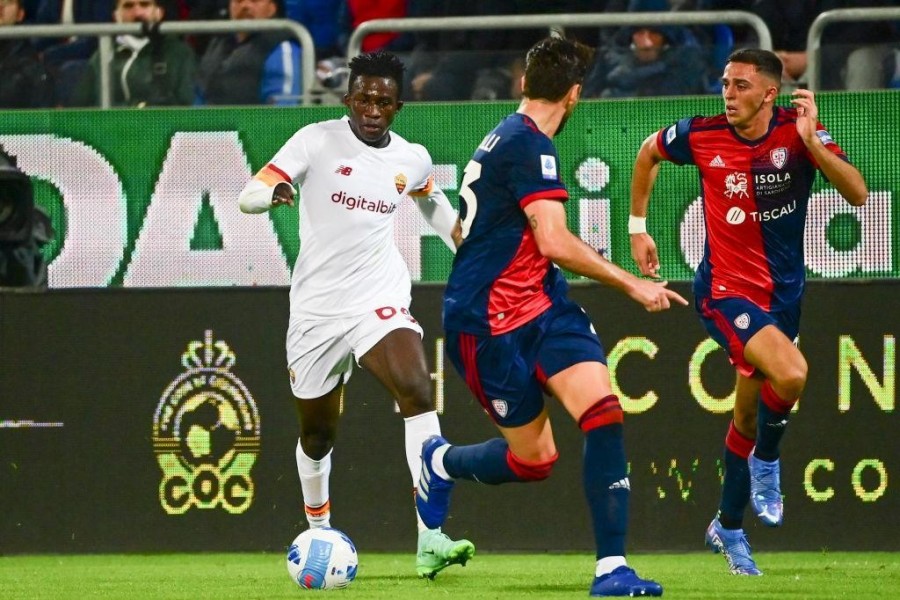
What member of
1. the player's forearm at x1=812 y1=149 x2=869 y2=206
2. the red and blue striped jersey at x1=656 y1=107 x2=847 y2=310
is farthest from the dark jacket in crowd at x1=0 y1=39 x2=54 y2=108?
the player's forearm at x1=812 y1=149 x2=869 y2=206

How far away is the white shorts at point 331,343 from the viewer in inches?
319

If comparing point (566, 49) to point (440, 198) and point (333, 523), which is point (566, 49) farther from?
point (333, 523)

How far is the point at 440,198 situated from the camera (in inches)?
337

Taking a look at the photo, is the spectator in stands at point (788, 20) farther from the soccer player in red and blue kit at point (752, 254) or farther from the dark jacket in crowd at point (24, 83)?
the dark jacket in crowd at point (24, 83)

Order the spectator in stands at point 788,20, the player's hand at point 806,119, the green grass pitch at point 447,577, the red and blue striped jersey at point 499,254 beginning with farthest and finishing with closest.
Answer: the spectator in stands at point 788,20 < the player's hand at point 806,119 < the green grass pitch at point 447,577 < the red and blue striped jersey at point 499,254

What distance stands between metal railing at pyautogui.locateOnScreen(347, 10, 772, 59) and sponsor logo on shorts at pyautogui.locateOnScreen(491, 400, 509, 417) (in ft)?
11.0

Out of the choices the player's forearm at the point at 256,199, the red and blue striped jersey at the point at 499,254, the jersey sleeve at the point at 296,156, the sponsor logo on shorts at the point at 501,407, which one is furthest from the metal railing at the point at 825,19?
the sponsor logo on shorts at the point at 501,407

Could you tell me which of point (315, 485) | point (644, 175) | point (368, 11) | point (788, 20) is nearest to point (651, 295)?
point (644, 175)

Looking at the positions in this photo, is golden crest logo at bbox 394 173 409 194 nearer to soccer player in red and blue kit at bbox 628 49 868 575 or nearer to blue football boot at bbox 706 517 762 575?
soccer player in red and blue kit at bbox 628 49 868 575

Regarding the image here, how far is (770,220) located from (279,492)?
3.19 metres

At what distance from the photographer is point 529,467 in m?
6.95

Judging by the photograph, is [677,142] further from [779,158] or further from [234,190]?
[234,190]

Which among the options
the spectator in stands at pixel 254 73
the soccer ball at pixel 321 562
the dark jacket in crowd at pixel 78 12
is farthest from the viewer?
the dark jacket in crowd at pixel 78 12

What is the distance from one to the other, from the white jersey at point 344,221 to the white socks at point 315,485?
2.49 ft
